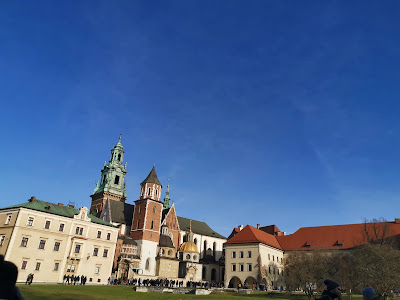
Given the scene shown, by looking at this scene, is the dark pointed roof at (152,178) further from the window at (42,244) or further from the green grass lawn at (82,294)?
the green grass lawn at (82,294)

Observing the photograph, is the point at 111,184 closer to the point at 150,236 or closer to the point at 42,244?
the point at 150,236

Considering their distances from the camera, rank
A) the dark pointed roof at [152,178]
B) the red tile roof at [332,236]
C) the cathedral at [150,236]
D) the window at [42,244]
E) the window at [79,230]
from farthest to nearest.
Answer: the dark pointed roof at [152,178]
the cathedral at [150,236]
the red tile roof at [332,236]
the window at [79,230]
the window at [42,244]

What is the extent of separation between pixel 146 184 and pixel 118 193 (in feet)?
38.6

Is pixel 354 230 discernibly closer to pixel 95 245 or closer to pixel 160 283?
pixel 160 283

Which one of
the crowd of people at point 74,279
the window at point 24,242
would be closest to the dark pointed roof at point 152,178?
the crowd of people at point 74,279

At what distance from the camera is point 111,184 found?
81.6 m

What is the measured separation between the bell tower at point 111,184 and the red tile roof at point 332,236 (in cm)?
4095

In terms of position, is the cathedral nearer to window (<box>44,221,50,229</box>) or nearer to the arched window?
the arched window

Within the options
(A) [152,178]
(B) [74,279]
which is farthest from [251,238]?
(B) [74,279]

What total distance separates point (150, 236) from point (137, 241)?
283 cm

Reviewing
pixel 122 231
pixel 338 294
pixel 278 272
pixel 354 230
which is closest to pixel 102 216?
pixel 122 231

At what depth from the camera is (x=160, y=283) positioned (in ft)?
189

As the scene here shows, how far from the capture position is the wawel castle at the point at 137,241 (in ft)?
150

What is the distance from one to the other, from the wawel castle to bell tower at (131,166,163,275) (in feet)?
0.66
